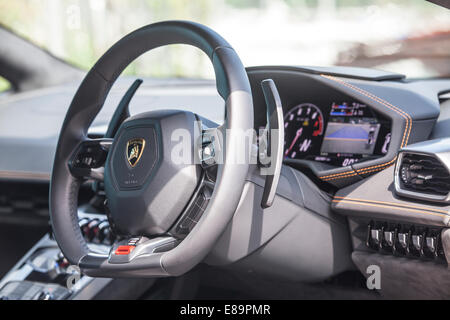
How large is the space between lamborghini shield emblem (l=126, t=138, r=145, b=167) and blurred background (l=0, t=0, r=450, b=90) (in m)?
1.15

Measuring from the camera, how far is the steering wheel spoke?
4.62 feet

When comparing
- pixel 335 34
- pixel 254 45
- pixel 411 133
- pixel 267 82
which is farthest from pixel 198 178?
pixel 335 34

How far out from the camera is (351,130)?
176 centimetres

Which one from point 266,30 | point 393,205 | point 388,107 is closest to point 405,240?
point 393,205

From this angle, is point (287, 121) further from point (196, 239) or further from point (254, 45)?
point (254, 45)

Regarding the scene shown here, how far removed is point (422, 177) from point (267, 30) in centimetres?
210

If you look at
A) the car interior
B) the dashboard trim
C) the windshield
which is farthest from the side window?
the dashboard trim

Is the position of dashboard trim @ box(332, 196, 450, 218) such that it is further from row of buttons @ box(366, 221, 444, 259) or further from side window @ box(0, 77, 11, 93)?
side window @ box(0, 77, 11, 93)

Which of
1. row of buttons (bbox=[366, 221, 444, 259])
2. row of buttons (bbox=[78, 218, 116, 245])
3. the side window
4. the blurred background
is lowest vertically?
row of buttons (bbox=[78, 218, 116, 245])

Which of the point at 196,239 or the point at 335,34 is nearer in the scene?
the point at 196,239

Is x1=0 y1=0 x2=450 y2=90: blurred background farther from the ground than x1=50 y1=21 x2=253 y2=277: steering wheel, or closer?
farther from the ground

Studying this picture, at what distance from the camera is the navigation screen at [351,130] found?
1.70 m

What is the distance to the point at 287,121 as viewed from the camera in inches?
77.0
